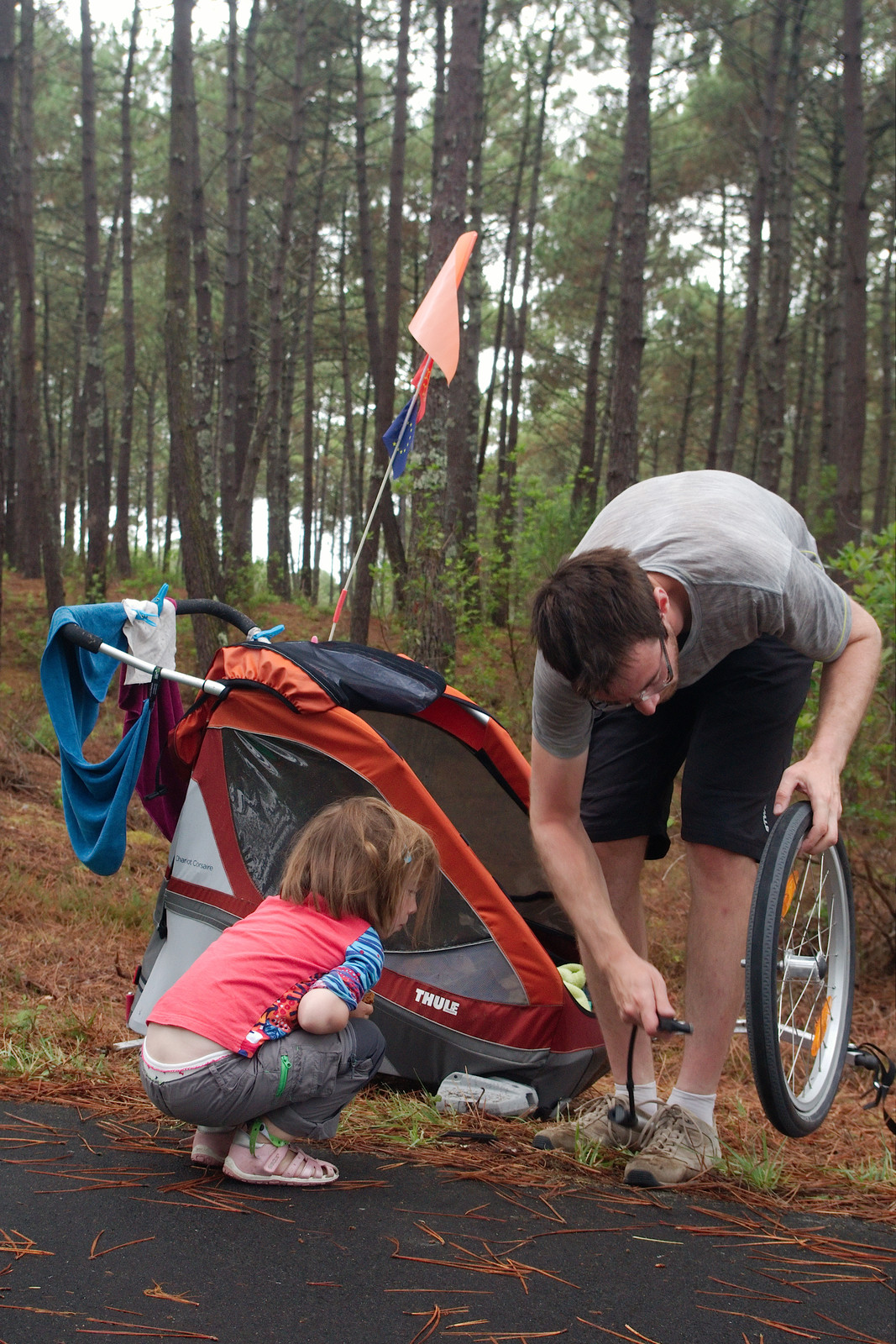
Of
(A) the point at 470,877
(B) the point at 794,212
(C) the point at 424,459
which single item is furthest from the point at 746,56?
(A) the point at 470,877

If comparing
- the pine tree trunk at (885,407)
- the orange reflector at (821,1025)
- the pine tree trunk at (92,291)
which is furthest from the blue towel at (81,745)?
the pine tree trunk at (885,407)

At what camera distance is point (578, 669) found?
74.0 inches

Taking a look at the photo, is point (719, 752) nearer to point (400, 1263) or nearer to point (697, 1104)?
point (697, 1104)

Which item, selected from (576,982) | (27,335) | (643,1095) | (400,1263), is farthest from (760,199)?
(400,1263)

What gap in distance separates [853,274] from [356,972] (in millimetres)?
8818

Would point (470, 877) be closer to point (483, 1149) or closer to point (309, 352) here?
point (483, 1149)

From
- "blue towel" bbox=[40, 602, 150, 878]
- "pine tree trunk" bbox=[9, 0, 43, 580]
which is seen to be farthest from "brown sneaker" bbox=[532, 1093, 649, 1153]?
"pine tree trunk" bbox=[9, 0, 43, 580]

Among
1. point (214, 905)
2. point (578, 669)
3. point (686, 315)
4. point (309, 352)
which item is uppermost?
point (686, 315)

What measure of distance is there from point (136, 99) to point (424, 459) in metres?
14.6

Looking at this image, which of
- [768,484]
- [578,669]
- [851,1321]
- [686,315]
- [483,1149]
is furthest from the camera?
[686,315]

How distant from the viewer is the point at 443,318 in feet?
17.2

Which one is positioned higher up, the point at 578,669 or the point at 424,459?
the point at 424,459

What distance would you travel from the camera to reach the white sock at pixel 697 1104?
2.39 metres

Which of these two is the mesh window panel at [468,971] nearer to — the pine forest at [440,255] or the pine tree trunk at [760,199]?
the pine forest at [440,255]
